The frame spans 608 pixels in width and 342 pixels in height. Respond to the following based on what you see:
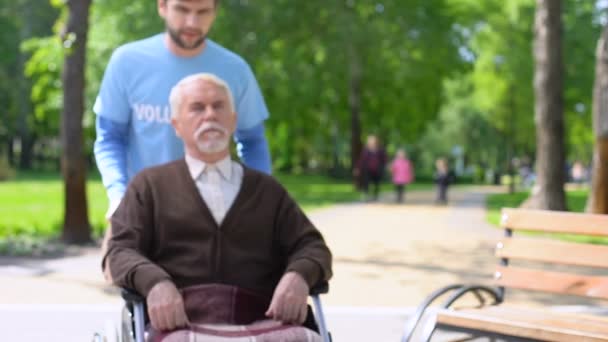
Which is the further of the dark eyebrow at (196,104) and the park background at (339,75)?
the park background at (339,75)

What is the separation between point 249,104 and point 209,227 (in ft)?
2.88

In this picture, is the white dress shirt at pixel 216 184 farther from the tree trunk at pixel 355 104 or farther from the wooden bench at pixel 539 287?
the tree trunk at pixel 355 104

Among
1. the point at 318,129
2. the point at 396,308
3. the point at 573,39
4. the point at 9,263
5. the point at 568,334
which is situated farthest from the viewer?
the point at 318,129

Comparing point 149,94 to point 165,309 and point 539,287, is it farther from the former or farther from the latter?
point 539,287

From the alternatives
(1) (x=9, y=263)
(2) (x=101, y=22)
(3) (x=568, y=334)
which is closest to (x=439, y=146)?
(2) (x=101, y=22)

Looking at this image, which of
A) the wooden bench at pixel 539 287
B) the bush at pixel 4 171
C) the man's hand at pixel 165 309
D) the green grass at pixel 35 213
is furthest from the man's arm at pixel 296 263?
the bush at pixel 4 171

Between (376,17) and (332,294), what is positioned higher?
(376,17)

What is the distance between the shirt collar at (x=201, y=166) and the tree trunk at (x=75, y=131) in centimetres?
878

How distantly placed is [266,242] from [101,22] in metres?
27.1

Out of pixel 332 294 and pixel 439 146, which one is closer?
pixel 332 294

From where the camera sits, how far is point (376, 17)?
32.1 m

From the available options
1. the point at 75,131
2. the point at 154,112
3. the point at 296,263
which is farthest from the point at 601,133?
the point at 296,263

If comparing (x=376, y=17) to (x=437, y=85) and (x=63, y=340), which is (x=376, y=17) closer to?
(x=437, y=85)

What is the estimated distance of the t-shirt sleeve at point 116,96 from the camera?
3.85 metres
